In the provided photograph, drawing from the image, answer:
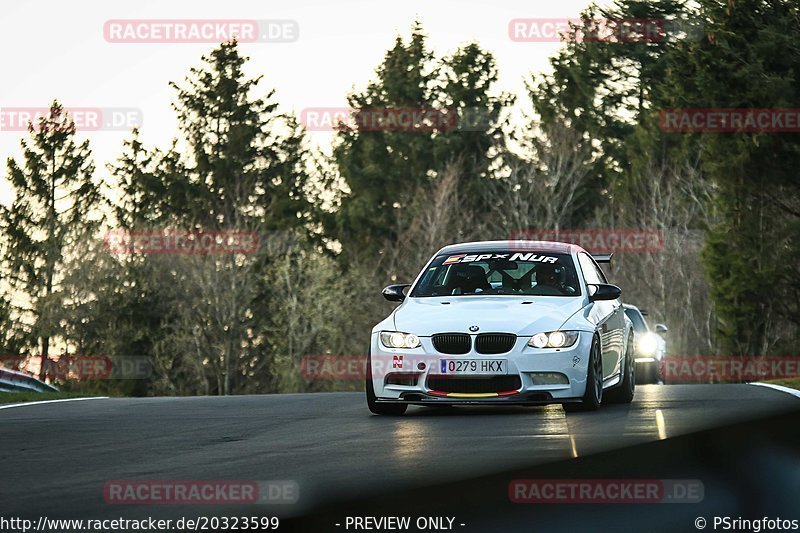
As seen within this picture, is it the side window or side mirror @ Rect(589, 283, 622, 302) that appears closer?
side mirror @ Rect(589, 283, 622, 302)

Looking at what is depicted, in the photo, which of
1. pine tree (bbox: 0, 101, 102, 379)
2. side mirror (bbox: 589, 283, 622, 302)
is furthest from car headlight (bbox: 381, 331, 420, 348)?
pine tree (bbox: 0, 101, 102, 379)

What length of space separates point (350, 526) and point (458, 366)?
672 cm

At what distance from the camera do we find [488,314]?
14.7 m

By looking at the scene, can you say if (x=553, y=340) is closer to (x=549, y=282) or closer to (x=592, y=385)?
(x=592, y=385)

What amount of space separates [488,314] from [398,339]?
919mm

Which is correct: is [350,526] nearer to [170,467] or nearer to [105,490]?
[105,490]

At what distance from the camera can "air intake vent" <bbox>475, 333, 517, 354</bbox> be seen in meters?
14.4

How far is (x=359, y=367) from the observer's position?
2525 inches

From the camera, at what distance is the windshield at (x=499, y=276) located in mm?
15758

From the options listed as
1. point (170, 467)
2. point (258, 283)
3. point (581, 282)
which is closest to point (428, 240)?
point (258, 283)

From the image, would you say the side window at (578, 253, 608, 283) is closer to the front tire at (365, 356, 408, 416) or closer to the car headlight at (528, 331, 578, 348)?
the car headlight at (528, 331, 578, 348)

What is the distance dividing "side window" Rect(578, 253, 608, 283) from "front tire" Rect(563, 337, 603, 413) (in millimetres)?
1399

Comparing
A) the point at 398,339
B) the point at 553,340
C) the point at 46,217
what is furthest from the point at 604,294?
the point at 46,217

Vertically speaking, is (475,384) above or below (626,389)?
above
